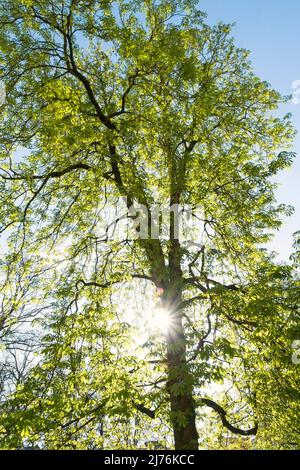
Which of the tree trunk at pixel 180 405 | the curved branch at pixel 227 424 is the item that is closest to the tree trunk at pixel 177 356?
the tree trunk at pixel 180 405

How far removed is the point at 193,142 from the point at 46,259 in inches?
206

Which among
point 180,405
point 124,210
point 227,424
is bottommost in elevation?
point 227,424

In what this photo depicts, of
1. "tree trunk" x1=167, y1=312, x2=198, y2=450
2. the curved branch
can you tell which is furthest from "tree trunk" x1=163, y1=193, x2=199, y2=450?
the curved branch

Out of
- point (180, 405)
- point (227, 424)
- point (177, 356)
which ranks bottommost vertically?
point (227, 424)

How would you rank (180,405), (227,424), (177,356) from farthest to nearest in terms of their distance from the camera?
(227,424)
(180,405)
(177,356)

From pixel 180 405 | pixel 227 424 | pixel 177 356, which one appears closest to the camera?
pixel 177 356

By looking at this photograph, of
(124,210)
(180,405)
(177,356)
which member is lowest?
(180,405)

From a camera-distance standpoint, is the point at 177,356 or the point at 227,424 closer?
the point at 177,356

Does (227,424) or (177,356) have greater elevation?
(177,356)

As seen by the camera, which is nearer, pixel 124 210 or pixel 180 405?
pixel 180 405

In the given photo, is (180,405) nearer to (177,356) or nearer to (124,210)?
(177,356)

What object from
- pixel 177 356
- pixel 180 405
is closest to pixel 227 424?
pixel 180 405

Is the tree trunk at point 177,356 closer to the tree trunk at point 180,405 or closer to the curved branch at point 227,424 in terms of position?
the tree trunk at point 180,405
